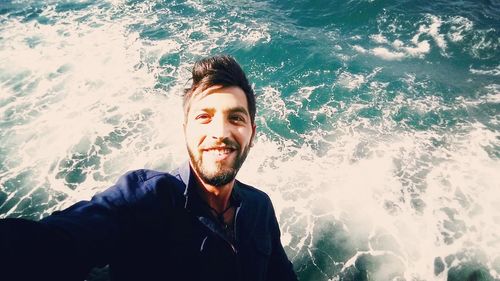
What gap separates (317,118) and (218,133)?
11.7 metres

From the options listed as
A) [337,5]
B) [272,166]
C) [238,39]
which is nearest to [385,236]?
[272,166]

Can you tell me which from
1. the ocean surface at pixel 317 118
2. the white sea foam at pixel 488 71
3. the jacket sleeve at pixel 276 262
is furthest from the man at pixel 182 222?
the white sea foam at pixel 488 71

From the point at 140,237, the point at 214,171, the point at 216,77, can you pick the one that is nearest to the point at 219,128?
the point at 214,171

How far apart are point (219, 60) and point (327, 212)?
8523 mm

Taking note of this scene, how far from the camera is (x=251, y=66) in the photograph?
54.6 feet

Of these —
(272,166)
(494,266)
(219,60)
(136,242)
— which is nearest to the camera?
(136,242)

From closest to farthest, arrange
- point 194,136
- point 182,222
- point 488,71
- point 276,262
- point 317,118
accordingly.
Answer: point 182,222
point 194,136
point 276,262
point 317,118
point 488,71

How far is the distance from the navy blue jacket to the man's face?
168 millimetres

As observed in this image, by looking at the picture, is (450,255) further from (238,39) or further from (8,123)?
(8,123)

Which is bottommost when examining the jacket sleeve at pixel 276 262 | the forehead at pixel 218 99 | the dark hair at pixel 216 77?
the jacket sleeve at pixel 276 262

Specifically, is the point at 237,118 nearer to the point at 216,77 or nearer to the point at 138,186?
the point at 216,77

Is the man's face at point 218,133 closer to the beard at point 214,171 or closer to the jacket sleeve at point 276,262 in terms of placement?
the beard at point 214,171

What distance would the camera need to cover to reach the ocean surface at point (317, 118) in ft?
30.5

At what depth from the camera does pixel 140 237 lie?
1963 mm
